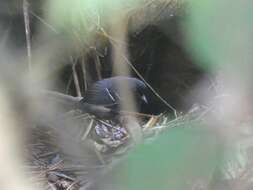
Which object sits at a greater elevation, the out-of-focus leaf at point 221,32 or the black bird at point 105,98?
the out-of-focus leaf at point 221,32

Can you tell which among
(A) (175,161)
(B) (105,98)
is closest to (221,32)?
(A) (175,161)

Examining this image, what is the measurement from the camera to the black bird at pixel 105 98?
848 mm

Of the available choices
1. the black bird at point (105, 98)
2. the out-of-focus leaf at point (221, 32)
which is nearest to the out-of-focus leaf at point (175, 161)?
the out-of-focus leaf at point (221, 32)

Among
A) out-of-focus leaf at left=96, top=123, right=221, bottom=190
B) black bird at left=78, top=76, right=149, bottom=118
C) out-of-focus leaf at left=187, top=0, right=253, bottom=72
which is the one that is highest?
out-of-focus leaf at left=187, top=0, right=253, bottom=72

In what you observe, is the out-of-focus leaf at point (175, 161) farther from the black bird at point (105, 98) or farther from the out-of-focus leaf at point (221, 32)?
the black bird at point (105, 98)

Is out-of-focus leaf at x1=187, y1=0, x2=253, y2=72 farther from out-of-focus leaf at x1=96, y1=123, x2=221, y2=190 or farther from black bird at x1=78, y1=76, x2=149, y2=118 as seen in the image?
black bird at x1=78, y1=76, x2=149, y2=118

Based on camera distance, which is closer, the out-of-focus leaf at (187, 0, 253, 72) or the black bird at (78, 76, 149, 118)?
the out-of-focus leaf at (187, 0, 253, 72)

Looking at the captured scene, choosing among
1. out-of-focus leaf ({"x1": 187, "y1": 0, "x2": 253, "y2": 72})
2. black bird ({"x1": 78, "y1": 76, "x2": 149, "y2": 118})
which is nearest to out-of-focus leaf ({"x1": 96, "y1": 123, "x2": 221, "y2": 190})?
out-of-focus leaf ({"x1": 187, "y1": 0, "x2": 253, "y2": 72})

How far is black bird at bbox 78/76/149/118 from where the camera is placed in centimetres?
85

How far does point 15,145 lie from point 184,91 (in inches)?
19.4

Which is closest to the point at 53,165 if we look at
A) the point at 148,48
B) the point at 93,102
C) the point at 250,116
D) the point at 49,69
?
the point at 93,102

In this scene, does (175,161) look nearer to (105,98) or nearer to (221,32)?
(221,32)

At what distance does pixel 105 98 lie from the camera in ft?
2.91

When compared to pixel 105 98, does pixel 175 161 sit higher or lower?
higher
